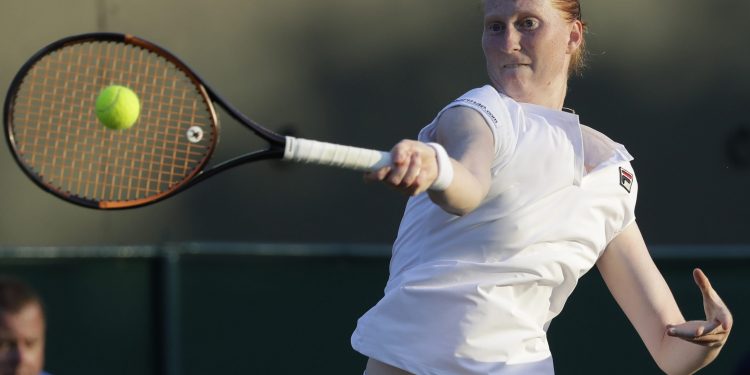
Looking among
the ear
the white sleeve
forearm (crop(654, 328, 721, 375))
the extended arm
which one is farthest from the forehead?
forearm (crop(654, 328, 721, 375))

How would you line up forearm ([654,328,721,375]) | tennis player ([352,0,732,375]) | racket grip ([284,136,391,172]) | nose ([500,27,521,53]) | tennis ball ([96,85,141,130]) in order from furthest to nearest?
tennis ball ([96,85,141,130]) < forearm ([654,328,721,375]) < nose ([500,27,521,53]) < tennis player ([352,0,732,375]) < racket grip ([284,136,391,172])

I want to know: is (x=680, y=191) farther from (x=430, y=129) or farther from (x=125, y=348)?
(x=430, y=129)

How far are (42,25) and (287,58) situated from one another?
113 centimetres

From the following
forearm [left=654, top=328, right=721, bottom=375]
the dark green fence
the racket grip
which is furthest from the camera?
the dark green fence

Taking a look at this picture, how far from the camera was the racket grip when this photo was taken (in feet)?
9.46

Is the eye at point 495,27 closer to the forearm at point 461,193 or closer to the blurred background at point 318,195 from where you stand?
the forearm at point 461,193

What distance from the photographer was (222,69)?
629cm

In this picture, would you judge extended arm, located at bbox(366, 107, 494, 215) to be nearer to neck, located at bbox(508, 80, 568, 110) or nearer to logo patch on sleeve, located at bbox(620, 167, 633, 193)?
neck, located at bbox(508, 80, 568, 110)

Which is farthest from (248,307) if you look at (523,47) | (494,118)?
(494,118)

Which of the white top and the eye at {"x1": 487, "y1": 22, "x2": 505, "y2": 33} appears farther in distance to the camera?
the eye at {"x1": 487, "y1": 22, "x2": 505, "y2": 33}

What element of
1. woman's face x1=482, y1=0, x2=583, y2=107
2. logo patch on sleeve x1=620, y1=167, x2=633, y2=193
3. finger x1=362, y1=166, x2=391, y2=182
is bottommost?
logo patch on sleeve x1=620, y1=167, x2=633, y2=193

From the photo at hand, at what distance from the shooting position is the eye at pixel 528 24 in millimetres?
3402

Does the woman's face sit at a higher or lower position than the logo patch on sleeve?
higher

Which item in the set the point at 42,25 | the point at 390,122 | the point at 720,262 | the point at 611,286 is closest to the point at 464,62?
the point at 390,122
